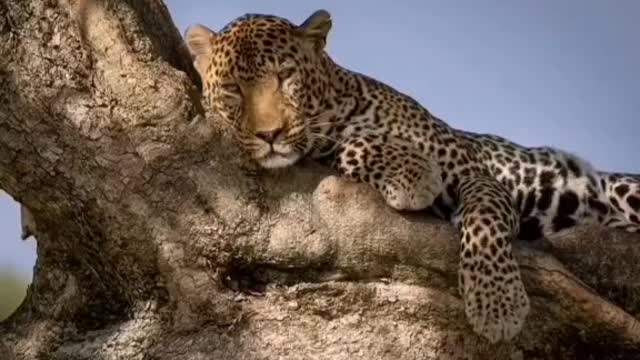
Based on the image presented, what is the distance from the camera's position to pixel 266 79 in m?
7.18

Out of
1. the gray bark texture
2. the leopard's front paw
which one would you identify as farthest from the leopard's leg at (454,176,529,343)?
the gray bark texture

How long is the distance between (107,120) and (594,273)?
2.91 m

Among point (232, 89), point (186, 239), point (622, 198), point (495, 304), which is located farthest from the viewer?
point (622, 198)

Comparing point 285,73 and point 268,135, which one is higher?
point 285,73

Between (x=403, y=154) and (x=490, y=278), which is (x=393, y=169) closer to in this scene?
(x=403, y=154)

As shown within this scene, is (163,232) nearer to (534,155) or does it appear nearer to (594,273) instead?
(594,273)

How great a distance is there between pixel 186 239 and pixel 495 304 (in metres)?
1.65

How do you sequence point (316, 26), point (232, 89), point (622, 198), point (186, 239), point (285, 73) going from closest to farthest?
point (186, 239) < point (232, 89) < point (285, 73) < point (316, 26) < point (622, 198)

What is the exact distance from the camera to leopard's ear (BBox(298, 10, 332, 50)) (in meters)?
7.53

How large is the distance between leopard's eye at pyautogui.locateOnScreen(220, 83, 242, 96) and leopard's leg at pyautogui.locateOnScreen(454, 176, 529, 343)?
149cm

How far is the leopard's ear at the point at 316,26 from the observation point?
7.53m

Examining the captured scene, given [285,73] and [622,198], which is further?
[622,198]

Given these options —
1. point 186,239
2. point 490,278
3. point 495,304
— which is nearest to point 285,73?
point 186,239

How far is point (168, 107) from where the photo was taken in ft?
20.8
